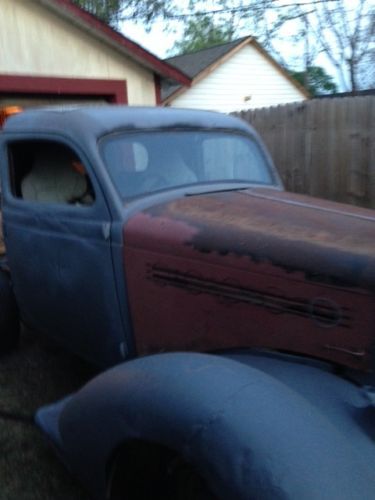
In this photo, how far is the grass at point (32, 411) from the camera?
8.61 ft

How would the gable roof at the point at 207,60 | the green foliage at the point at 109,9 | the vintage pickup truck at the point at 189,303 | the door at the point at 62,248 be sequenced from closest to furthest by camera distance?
the vintage pickup truck at the point at 189,303 < the door at the point at 62,248 < the gable roof at the point at 207,60 < the green foliage at the point at 109,9

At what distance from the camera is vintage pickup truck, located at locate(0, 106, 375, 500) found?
1629mm

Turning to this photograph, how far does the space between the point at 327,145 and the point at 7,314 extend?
468 cm

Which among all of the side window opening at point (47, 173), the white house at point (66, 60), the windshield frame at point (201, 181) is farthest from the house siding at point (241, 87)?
the side window opening at point (47, 173)

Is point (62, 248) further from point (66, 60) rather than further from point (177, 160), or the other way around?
point (66, 60)

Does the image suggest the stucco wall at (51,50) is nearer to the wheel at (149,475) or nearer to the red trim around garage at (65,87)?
the red trim around garage at (65,87)

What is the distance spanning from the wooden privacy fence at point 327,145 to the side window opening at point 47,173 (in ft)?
13.7

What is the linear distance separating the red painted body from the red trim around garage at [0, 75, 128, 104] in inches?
233

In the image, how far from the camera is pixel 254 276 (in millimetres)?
2293

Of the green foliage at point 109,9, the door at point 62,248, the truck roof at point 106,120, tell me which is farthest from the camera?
the green foliage at point 109,9

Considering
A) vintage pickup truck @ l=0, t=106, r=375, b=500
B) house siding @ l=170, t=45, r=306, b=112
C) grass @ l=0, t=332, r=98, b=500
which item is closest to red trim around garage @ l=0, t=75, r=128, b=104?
grass @ l=0, t=332, r=98, b=500

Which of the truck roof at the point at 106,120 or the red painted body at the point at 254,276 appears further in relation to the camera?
the truck roof at the point at 106,120

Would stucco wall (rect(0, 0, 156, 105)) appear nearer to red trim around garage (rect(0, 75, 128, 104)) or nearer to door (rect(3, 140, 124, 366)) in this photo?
red trim around garage (rect(0, 75, 128, 104))

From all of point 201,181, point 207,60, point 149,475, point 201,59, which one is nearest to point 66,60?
point 201,181
